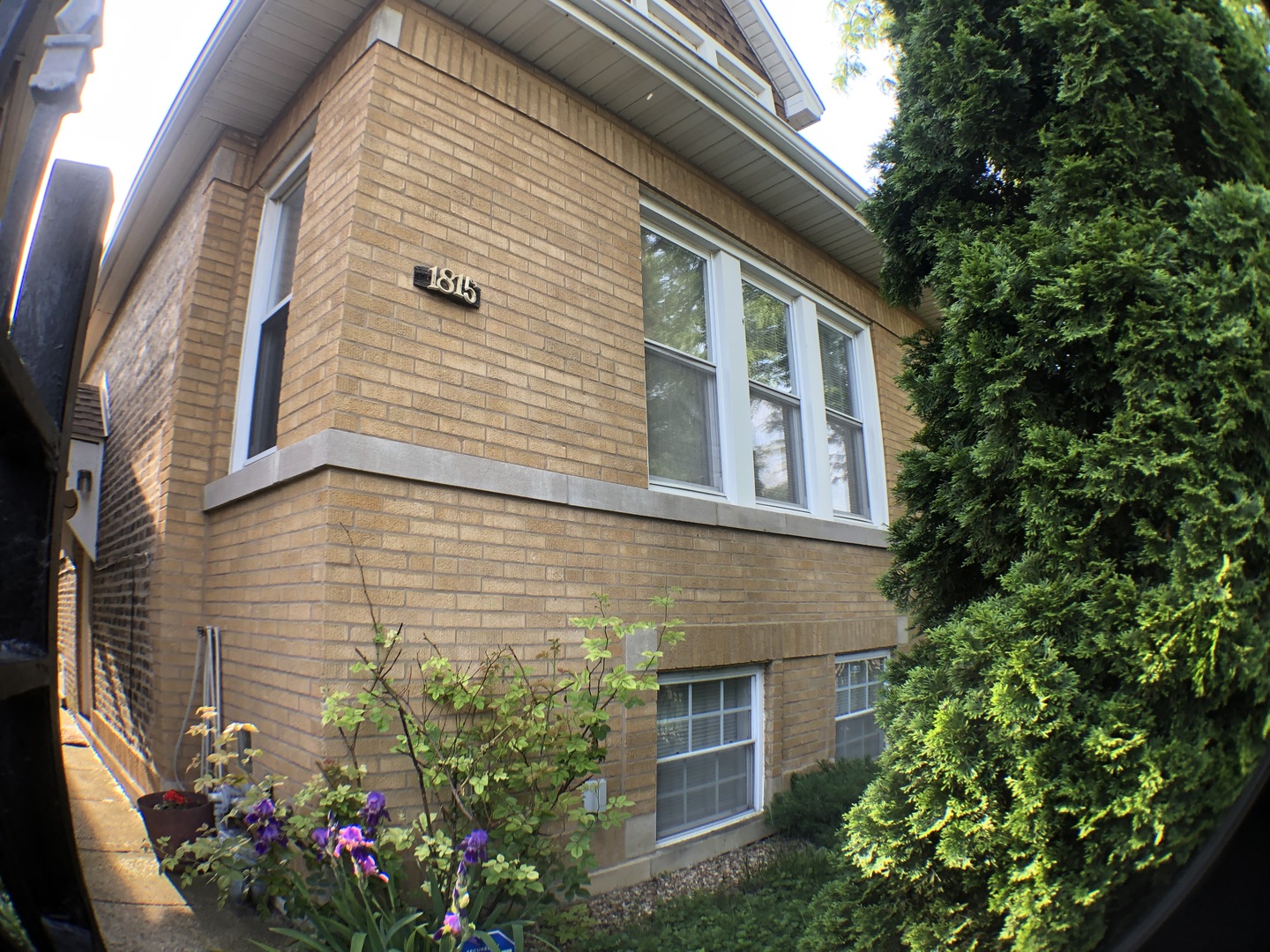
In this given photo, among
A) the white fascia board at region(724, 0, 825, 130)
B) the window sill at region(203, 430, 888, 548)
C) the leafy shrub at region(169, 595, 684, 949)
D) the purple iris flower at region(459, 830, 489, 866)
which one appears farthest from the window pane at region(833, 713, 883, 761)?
the white fascia board at region(724, 0, 825, 130)

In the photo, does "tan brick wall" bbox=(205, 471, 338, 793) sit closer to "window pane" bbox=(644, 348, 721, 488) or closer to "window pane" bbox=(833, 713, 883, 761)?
"window pane" bbox=(644, 348, 721, 488)

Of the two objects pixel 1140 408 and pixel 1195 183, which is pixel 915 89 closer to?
pixel 1195 183

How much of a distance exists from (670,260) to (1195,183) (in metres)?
3.82

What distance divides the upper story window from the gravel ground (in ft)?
10.6

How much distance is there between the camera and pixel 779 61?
780cm

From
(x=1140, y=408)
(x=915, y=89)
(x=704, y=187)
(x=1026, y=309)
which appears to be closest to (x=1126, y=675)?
(x=1140, y=408)

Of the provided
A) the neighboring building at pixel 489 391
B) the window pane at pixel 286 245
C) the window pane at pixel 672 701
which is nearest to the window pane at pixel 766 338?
the neighboring building at pixel 489 391

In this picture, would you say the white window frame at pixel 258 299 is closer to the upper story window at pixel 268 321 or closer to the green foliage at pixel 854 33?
the upper story window at pixel 268 321

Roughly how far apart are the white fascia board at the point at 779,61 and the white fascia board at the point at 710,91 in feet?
7.47

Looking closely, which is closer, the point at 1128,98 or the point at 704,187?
the point at 1128,98

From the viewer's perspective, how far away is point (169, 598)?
14.7 feet

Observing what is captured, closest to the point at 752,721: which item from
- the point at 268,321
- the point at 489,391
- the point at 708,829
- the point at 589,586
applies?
the point at 708,829

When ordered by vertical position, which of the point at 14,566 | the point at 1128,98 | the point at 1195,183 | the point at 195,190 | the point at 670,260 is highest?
the point at 195,190

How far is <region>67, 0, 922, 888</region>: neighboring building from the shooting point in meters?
3.50
